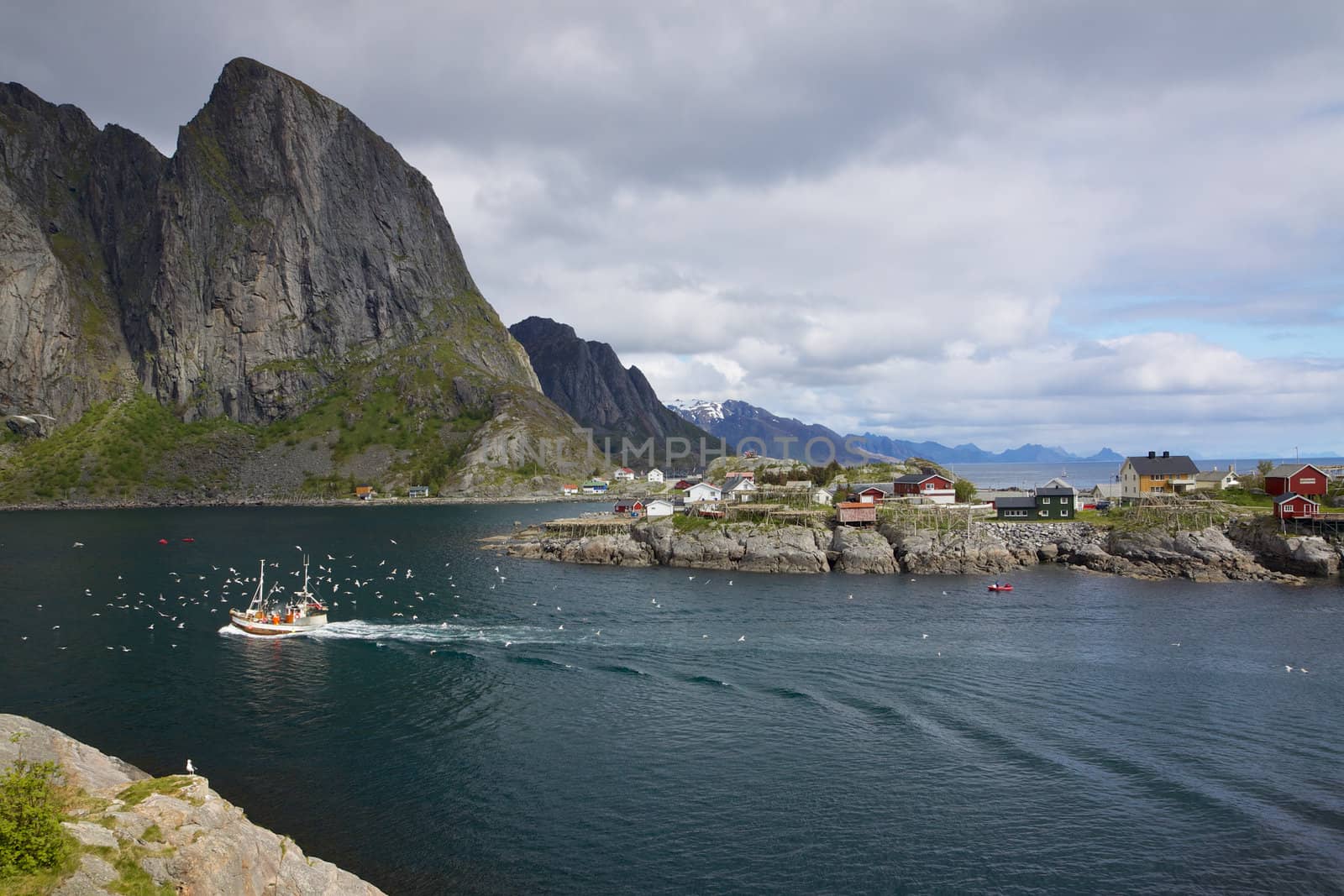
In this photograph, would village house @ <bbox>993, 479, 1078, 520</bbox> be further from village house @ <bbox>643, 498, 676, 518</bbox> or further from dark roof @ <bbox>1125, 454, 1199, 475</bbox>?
village house @ <bbox>643, 498, 676, 518</bbox>

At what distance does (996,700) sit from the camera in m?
→ 47.0

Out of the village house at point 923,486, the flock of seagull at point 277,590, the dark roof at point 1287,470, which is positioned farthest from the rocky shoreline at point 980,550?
the dark roof at point 1287,470

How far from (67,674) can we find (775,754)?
50.5 metres

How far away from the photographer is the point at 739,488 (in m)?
134

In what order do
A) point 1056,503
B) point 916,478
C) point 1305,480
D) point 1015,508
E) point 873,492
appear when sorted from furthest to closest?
point 916,478, point 1015,508, point 1056,503, point 873,492, point 1305,480

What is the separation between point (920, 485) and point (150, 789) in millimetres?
106493

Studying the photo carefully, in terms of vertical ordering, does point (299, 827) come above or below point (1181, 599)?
below

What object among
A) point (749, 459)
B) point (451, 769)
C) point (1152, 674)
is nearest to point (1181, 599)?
point (1152, 674)

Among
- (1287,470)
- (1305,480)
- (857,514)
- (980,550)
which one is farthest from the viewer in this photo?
(1287,470)

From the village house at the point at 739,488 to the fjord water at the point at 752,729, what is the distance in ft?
144

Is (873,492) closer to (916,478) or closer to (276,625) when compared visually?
(916,478)

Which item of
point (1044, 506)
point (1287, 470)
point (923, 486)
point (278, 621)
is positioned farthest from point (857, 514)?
point (278, 621)

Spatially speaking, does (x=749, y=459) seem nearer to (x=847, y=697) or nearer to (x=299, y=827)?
(x=847, y=697)

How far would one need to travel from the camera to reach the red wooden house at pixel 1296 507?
93194mm
